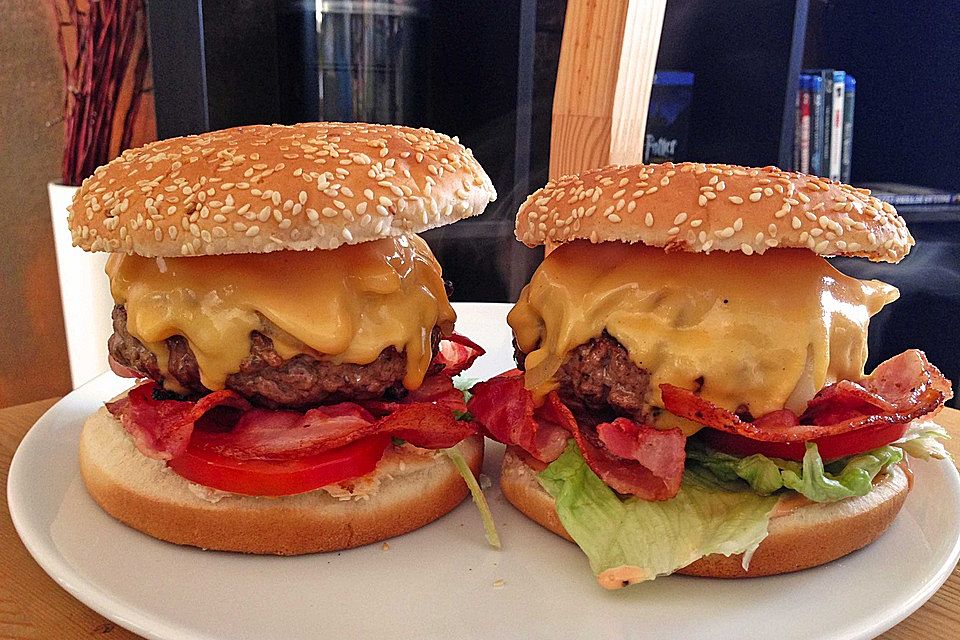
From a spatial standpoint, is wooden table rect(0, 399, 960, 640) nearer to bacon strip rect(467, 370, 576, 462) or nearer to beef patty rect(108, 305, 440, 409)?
beef patty rect(108, 305, 440, 409)

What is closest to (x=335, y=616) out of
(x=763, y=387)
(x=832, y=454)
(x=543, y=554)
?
(x=543, y=554)

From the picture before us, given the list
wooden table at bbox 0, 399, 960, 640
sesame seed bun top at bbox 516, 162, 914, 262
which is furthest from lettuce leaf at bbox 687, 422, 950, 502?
sesame seed bun top at bbox 516, 162, 914, 262

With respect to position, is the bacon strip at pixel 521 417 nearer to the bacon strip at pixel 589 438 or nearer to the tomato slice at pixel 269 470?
the bacon strip at pixel 589 438

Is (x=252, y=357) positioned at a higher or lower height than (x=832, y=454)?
higher

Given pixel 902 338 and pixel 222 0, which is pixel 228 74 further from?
pixel 902 338

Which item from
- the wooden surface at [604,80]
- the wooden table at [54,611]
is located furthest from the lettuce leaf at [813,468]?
the wooden surface at [604,80]

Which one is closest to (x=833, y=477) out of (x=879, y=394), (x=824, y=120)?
(x=879, y=394)
